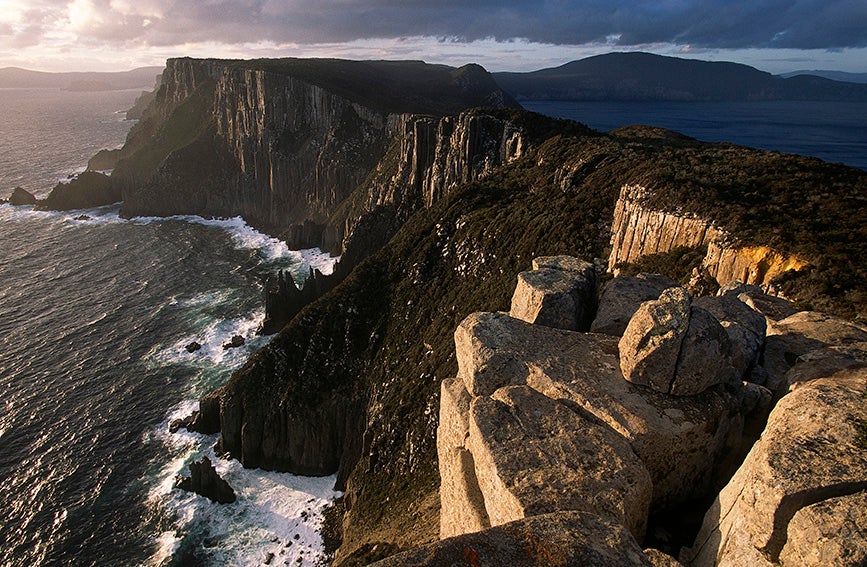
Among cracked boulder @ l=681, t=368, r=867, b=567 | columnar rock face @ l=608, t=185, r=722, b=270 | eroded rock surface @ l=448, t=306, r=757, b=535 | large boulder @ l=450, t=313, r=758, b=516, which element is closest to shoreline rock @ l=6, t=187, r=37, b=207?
columnar rock face @ l=608, t=185, r=722, b=270

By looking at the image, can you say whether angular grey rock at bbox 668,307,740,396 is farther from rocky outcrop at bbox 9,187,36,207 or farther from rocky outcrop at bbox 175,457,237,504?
rocky outcrop at bbox 9,187,36,207

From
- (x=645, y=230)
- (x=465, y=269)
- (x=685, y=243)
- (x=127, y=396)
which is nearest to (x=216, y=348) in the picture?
(x=127, y=396)

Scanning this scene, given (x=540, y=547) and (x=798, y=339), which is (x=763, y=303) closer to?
(x=798, y=339)

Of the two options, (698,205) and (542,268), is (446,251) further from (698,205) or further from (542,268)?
(542,268)

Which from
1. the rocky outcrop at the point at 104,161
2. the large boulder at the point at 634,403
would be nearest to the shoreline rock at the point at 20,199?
the rocky outcrop at the point at 104,161

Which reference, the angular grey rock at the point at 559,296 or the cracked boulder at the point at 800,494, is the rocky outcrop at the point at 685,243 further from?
the cracked boulder at the point at 800,494

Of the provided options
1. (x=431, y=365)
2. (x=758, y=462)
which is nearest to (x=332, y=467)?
(x=431, y=365)
